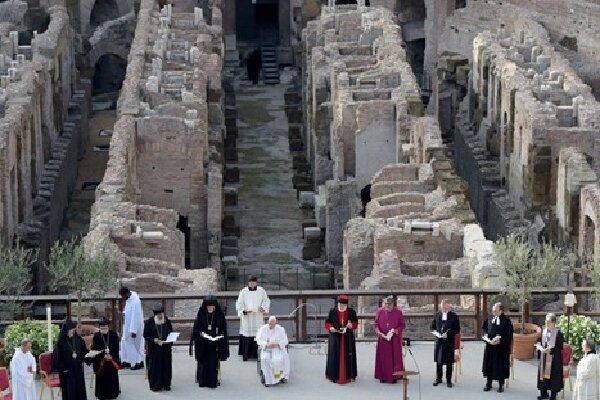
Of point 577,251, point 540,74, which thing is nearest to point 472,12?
point 540,74

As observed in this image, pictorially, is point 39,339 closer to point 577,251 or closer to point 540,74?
point 577,251

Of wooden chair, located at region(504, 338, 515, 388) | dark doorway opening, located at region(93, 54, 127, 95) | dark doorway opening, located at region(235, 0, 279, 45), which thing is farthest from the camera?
dark doorway opening, located at region(235, 0, 279, 45)

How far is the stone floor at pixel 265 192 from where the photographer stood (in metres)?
60.0

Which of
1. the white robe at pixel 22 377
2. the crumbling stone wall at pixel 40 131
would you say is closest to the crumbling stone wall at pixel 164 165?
the crumbling stone wall at pixel 40 131

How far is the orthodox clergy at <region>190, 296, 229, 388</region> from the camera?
37.9 metres

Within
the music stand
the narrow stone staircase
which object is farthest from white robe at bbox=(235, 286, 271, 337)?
the narrow stone staircase

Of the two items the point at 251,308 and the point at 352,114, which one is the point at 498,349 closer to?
the point at 251,308

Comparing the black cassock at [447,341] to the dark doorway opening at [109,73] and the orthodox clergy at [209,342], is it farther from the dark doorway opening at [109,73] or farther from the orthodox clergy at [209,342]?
the dark doorway opening at [109,73]

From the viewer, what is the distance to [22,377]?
118 feet

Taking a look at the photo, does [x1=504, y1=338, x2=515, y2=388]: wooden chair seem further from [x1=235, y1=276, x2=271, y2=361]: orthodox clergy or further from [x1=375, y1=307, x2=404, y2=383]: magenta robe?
[x1=235, y1=276, x2=271, y2=361]: orthodox clergy

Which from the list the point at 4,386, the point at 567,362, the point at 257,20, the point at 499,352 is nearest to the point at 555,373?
the point at 567,362

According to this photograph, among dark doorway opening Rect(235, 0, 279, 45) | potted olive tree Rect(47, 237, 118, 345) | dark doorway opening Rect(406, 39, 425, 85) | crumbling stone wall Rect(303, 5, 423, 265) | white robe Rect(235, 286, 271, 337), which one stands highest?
dark doorway opening Rect(235, 0, 279, 45)

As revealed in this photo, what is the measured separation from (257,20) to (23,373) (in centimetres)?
6132

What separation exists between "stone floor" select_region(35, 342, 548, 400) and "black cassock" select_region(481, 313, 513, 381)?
0.41 m
